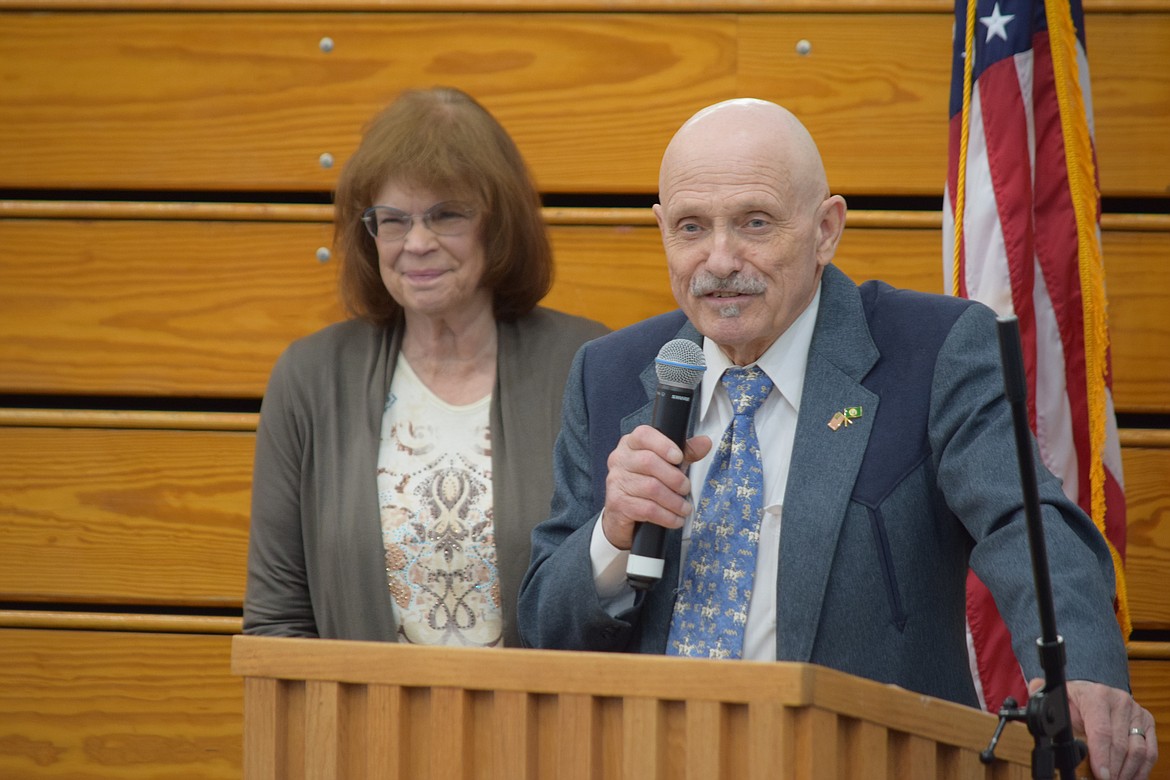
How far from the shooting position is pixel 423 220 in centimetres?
244

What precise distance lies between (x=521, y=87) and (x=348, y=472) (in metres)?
1.09

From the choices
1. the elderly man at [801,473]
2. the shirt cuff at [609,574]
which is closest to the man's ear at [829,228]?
the elderly man at [801,473]

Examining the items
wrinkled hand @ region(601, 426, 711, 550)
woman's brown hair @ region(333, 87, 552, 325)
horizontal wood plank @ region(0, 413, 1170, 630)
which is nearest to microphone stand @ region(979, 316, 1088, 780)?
wrinkled hand @ region(601, 426, 711, 550)

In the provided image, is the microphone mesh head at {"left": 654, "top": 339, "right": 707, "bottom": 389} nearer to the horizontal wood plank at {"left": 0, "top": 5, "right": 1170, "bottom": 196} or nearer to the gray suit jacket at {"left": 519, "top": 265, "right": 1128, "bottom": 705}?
the gray suit jacket at {"left": 519, "top": 265, "right": 1128, "bottom": 705}

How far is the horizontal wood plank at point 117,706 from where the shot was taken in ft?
10.3

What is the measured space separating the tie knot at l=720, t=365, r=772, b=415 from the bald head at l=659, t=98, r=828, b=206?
0.23 m

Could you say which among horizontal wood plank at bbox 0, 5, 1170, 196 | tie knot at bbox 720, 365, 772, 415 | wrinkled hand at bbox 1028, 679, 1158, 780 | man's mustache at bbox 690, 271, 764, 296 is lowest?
wrinkled hand at bbox 1028, 679, 1158, 780

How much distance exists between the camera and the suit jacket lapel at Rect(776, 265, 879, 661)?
159 centimetres

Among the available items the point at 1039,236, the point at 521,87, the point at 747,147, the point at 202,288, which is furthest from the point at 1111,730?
the point at 202,288

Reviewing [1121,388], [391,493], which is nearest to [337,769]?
[391,493]

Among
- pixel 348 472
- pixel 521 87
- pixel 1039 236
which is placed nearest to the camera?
pixel 348 472

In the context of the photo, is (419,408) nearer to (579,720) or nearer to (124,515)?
(124,515)

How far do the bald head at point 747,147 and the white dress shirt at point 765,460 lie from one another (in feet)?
0.59

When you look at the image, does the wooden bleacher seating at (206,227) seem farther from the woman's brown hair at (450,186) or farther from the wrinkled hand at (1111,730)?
the wrinkled hand at (1111,730)
